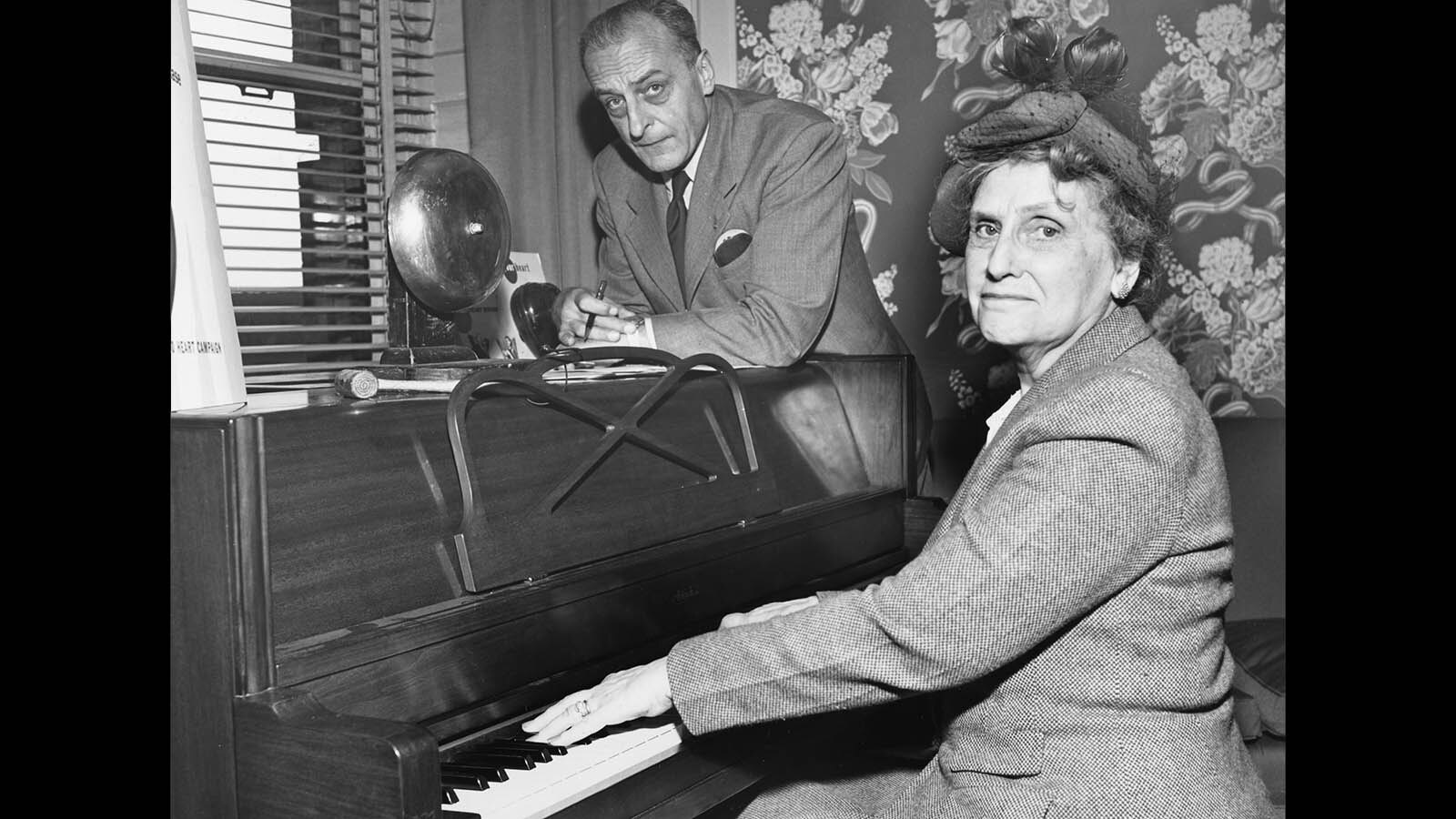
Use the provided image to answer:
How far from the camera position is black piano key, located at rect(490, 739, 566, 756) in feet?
4.99

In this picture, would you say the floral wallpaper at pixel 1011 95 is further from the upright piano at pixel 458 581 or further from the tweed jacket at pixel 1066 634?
the tweed jacket at pixel 1066 634

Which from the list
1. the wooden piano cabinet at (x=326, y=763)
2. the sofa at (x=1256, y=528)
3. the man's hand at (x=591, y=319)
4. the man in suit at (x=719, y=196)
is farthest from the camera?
the sofa at (x=1256, y=528)

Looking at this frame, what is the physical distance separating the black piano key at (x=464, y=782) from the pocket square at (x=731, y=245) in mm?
1691

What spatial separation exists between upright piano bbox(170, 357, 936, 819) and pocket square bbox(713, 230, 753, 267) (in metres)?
0.72

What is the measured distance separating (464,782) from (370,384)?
1.90 ft

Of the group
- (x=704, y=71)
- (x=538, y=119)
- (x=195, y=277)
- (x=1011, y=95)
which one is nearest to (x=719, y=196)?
(x=704, y=71)

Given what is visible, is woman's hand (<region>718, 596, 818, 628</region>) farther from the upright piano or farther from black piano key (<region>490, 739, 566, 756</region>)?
black piano key (<region>490, 739, 566, 756</region>)

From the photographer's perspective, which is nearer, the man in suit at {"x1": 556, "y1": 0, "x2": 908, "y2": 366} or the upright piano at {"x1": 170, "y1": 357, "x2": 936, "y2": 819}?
the upright piano at {"x1": 170, "y1": 357, "x2": 936, "y2": 819}

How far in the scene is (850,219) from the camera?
3.11 m

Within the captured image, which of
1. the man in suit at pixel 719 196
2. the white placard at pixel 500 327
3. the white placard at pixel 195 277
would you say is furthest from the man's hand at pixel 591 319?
the white placard at pixel 195 277

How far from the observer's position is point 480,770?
1.46 m

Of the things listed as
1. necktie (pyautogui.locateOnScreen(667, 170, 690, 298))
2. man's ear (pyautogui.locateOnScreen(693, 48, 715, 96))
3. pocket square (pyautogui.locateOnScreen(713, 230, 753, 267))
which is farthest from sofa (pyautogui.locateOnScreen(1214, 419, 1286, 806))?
man's ear (pyautogui.locateOnScreen(693, 48, 715, 96))

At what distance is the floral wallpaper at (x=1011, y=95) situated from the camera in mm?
3322
